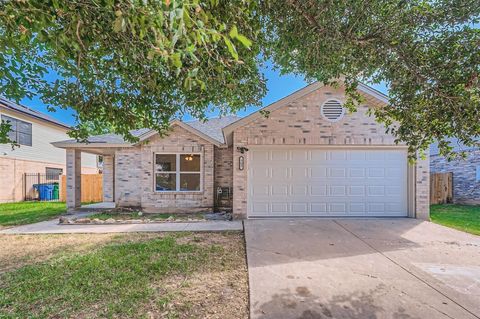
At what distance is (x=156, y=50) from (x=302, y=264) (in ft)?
14.0

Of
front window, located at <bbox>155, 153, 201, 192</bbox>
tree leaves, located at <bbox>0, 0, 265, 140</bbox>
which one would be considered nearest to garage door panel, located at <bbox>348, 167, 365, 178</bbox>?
tree leaves, located at <bbox>0, 0, 265, 140</bbox>

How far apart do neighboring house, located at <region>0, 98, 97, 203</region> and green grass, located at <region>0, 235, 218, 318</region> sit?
528 inches

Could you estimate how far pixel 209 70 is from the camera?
3686mm

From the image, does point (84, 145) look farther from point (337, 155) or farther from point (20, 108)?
point (337, 155)

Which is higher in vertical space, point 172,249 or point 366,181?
point 366,181

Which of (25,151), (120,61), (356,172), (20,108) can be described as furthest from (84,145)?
→ (356,172)

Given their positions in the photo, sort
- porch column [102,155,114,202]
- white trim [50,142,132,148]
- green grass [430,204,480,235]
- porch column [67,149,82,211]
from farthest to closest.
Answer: porch column [102,155,114,202] → porch column [67,149,82,211] → white trim [50,142,132,148] → green grass [430,204,480,235]

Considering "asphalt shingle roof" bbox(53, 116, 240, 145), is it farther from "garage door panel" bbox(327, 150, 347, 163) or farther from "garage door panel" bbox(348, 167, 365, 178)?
"garage door panel" bbox(348, 167, 365, 178)

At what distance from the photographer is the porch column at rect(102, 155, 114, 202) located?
44.1ft

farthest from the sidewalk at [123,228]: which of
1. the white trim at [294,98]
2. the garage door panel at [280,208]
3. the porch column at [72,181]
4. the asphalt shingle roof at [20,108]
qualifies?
the asphalt shingle roof at [20,108]

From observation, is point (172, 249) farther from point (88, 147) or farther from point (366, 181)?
point (88, 147)

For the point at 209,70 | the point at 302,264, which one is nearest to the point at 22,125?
the point at 209,70

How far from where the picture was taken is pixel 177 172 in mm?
10406

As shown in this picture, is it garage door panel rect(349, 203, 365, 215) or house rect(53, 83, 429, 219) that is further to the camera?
garage door panel rect(349, 203, 365, 215)
